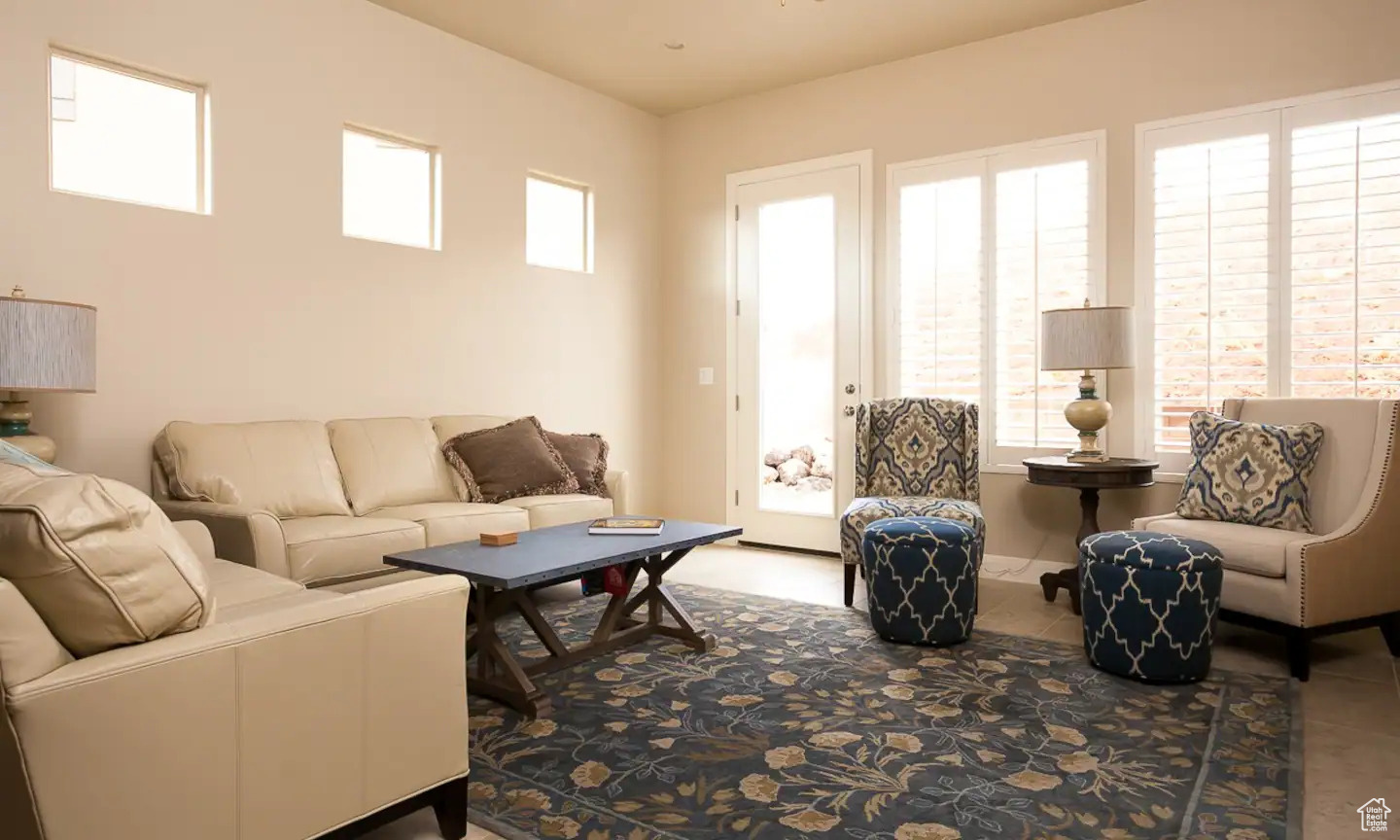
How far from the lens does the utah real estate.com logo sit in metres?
2.02

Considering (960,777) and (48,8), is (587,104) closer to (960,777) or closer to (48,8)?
(48,8)

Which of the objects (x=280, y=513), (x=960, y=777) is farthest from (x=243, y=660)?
(x=280, y=513)

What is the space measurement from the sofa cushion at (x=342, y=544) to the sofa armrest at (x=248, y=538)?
6cm

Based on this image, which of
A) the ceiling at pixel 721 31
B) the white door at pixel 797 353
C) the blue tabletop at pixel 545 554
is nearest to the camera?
the blue tabletop at pixel 545 554

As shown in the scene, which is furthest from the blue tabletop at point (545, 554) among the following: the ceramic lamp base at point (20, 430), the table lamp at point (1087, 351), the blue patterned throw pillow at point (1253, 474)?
the blue patterned throw pillow at point (1253, 474)

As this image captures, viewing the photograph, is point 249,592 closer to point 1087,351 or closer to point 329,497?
point 329,497

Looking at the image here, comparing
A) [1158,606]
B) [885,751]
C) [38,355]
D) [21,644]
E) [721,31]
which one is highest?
[721,31]

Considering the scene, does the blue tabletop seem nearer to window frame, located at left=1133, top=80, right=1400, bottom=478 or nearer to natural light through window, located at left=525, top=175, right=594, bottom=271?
window frame, located at left=1133, top=80, right=1400, bottom=478

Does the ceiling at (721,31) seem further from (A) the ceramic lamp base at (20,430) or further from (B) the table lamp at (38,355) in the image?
(A) the ceramic lamp base at (20,430)

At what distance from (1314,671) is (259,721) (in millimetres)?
3549

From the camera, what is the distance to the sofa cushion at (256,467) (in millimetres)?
3525

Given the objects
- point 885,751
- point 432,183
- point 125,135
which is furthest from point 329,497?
point 885,751

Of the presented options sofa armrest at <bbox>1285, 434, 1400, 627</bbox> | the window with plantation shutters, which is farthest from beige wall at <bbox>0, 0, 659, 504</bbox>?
sofa armrest at <bbox>1285, 434, 1400, 627</bbox>

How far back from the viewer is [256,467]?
3678mm
